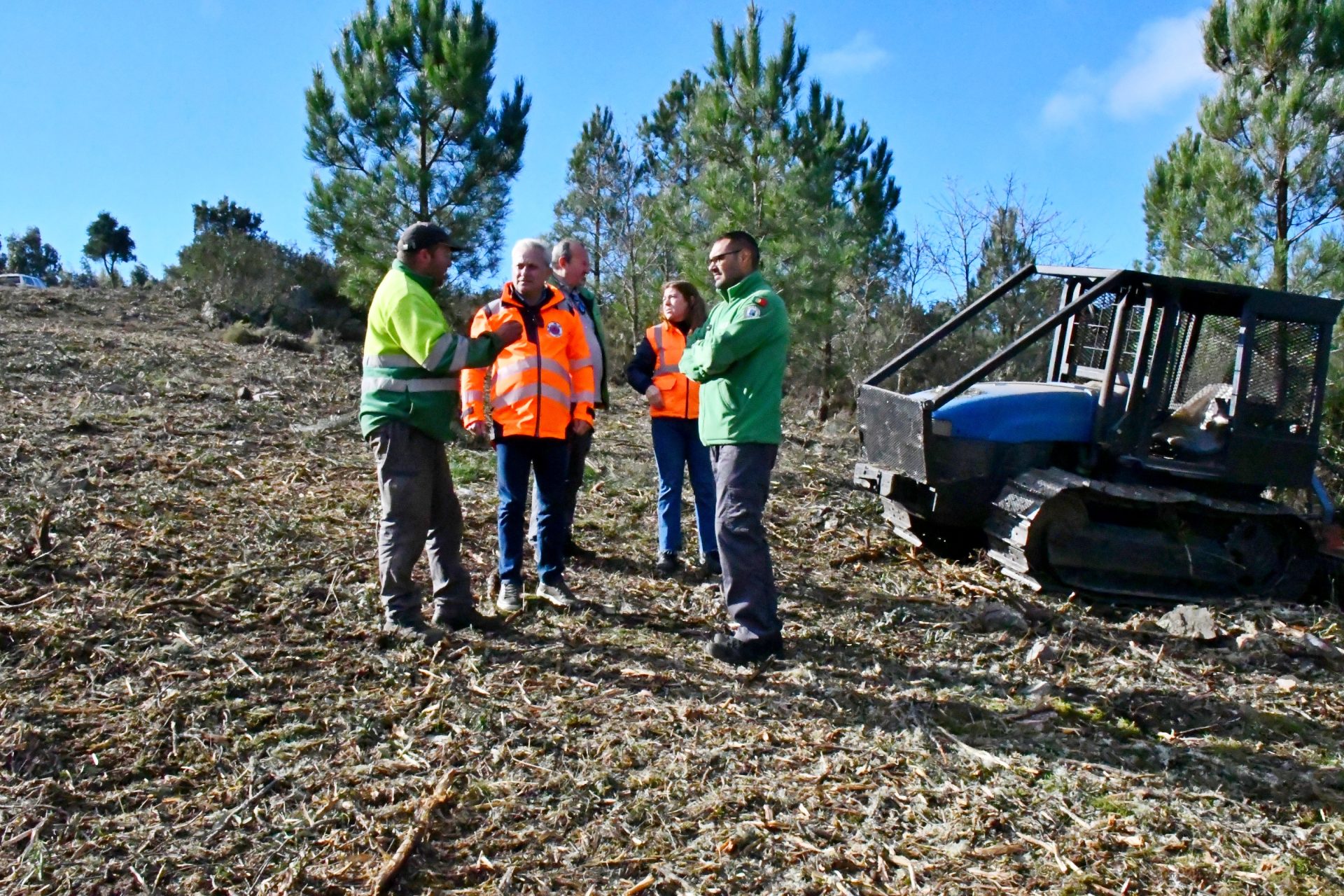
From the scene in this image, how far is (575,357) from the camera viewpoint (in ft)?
16.0

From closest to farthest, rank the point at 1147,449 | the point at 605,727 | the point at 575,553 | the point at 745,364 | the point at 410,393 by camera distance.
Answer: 1. the point at 605,727
2. the point at 410,393
3. the point at 745,364
4. the point at 575,553
5. the point at 1147,449

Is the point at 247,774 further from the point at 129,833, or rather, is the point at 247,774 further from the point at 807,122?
the point at 807,122

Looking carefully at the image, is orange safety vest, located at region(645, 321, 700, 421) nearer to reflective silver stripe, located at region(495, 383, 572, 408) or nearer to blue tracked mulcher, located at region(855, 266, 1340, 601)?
reflective silver stripe, located at region(495, 383, 572, 408)

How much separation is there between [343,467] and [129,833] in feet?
14.6

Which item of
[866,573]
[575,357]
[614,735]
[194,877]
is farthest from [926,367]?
[194,877]

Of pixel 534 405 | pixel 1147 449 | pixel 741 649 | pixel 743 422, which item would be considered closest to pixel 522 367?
pixel 534 405

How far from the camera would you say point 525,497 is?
4.69m

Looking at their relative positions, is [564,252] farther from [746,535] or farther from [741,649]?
[741,649]

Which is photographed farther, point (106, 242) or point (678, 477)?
point (106, 242)

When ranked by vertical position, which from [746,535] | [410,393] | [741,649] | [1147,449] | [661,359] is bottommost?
[741,649]

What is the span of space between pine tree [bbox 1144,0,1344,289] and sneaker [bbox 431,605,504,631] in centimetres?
1010

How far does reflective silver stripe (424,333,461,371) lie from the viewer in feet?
13.1

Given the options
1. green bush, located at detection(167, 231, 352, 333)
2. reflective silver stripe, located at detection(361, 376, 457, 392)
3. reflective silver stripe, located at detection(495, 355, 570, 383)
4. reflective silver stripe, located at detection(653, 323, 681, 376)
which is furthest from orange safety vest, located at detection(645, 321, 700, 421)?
green bush, located at detection(167, 231, 352, 333)

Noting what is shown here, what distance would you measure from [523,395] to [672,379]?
1.02 metres
